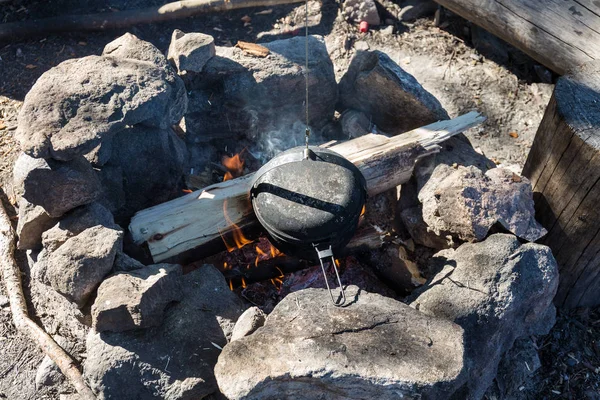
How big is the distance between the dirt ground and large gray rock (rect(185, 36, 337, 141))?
87 cm

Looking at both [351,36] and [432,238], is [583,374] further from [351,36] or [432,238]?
[351,36]

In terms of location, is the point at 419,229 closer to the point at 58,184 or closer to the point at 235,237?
the point at 235,237

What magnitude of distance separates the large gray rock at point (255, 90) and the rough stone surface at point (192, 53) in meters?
0.09

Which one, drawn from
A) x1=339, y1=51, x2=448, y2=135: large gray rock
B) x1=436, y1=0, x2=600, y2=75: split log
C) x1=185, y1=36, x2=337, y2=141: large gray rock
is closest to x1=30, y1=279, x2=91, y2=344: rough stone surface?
x1=185, y1=36, x2=337, y2=141: large gray rock

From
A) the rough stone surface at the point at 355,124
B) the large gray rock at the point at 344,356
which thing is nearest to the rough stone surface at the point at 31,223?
the large gray rock at the point at 344,356

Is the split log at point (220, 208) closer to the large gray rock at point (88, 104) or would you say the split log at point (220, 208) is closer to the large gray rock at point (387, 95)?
the large gray rock at point (387, 95)

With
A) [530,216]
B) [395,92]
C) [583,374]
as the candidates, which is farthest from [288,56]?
[583,374]

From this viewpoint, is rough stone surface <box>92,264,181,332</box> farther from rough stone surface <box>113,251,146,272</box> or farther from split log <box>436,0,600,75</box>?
split log <box>436,0,600,75</box>

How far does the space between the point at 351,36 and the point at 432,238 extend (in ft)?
8.38

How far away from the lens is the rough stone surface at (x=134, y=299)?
2.63m

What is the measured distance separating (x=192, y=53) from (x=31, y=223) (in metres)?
1.48

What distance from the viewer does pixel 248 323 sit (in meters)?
2.68

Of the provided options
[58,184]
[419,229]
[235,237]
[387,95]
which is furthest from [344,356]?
[387,95]

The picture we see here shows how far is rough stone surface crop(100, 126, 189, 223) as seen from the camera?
3.39 metres
